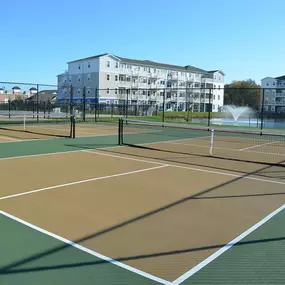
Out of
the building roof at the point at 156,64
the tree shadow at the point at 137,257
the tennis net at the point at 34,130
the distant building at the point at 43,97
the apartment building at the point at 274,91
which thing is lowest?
the tree shadow at the point at 137,257

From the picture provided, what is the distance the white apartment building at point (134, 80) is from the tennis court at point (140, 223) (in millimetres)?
56980

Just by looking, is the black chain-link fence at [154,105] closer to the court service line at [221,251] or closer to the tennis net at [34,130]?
the tennis net at [34,130]

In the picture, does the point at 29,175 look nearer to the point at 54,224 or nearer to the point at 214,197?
the point at 54,224

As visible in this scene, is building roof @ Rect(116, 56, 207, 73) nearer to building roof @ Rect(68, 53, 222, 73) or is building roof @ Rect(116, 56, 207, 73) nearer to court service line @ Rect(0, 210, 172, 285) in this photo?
building roof @ Rect(68, 53, 222, 73)

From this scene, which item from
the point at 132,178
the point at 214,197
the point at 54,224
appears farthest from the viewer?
the point at 132,178

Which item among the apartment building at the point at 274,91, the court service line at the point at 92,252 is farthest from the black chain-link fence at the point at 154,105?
the court service line at the point at 92,252

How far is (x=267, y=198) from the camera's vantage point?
20.4 feet

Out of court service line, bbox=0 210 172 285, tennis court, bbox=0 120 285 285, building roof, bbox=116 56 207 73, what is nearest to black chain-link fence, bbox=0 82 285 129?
building roof, bbox=116 56 207 73

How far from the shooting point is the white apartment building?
234ft

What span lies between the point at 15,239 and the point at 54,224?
2.06 feet

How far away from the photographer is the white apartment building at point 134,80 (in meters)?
71.2

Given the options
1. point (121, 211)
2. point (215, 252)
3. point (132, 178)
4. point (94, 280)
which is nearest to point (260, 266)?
point (215, 252)

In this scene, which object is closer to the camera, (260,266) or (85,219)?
(260,266)

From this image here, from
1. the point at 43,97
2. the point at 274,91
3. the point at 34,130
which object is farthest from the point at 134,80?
the point at 34,130
